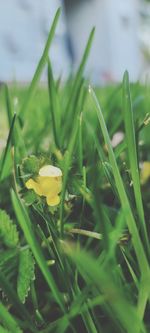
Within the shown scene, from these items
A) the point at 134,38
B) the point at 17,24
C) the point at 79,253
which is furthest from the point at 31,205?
the point at 134,38

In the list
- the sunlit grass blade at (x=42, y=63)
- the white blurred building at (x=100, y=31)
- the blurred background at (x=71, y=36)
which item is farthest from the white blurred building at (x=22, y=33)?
the sunlit grass blade at (x=42, y=63)

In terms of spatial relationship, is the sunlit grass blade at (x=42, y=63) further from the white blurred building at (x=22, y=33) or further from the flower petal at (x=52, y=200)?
the white blurred building at (x=22, y=33)

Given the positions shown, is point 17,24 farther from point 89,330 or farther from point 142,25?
point 142,25

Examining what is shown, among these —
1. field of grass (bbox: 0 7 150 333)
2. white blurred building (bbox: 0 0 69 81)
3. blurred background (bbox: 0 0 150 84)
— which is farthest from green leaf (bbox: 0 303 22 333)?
white blurred building (bbox: 0 0 69 81)

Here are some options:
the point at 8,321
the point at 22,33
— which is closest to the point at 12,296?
the point at 8,321

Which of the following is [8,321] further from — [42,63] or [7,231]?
[42,63]
